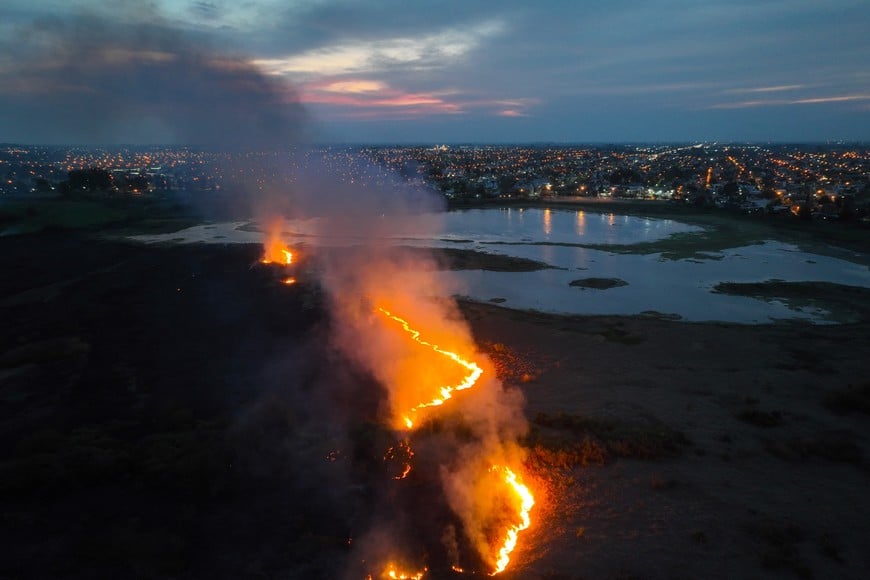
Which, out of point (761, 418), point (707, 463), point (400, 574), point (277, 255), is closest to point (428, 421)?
point (400, 574)

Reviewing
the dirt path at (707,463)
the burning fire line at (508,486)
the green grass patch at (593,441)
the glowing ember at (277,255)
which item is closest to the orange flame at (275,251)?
the glowing ember at (277,255)

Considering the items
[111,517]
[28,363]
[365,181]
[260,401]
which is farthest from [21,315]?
[365,181]

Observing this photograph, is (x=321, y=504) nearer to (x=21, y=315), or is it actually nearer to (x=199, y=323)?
(x=199, y=323)

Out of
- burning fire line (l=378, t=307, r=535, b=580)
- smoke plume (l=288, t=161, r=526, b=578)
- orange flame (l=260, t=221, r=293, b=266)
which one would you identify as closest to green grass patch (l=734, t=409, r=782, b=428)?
smoke plume (l=288, t=161, r=526, b=578)

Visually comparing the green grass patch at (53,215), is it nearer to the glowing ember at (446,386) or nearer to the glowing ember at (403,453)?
the glowing ember at (446,386)

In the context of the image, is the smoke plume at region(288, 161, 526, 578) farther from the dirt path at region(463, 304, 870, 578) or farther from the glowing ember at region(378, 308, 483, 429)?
the dirt path at region(463, 304, 870, 578)

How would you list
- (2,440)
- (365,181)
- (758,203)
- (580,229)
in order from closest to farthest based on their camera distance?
(2,440) → (580,229) → (758,203) → (365,181)
